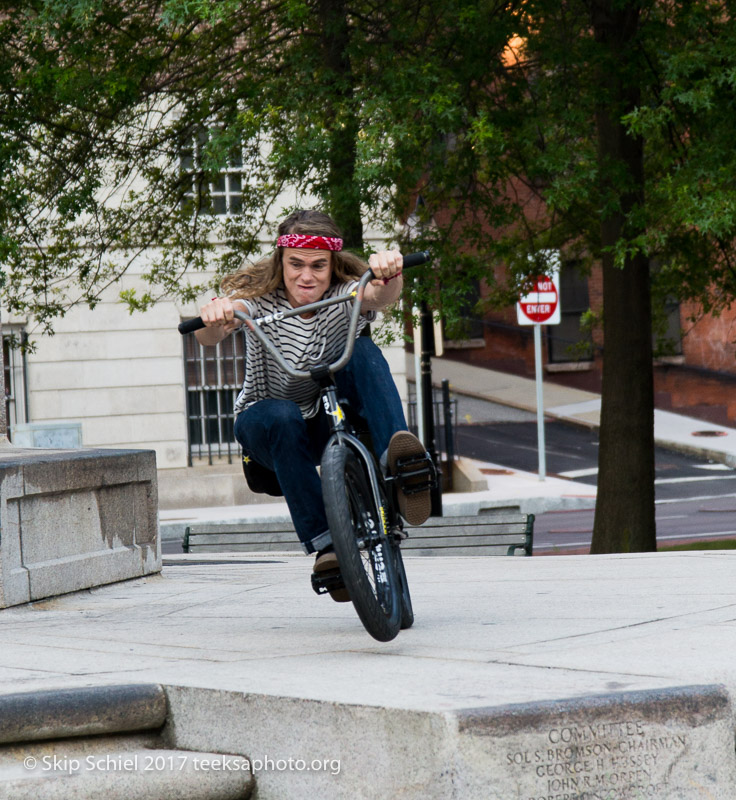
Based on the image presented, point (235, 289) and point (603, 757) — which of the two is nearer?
point (603, 757)

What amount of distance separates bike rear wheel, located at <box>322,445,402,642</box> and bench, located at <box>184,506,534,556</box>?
154 inches

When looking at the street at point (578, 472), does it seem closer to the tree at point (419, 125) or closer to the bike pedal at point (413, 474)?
the tree at point (419, 125)

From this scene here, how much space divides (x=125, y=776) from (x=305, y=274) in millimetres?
2122

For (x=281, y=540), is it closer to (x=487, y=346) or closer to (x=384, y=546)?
(x=384, y=546)

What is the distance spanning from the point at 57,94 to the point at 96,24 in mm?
883

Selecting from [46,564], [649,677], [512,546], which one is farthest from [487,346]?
[649,677]

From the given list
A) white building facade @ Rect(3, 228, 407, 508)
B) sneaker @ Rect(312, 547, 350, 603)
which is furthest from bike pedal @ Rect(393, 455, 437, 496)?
white building facade @ Rect(3, 228, 407, 508)

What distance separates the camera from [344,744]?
3213 millimetres


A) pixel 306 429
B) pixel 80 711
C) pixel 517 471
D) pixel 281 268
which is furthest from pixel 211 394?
pixel 80 711

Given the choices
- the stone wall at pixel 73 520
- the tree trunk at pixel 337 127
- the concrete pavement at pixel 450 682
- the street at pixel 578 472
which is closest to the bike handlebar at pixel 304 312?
the concrete pavement at pixel 450 682

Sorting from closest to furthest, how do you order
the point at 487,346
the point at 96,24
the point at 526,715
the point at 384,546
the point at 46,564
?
1. the point at 526,715
2. the point at 384,546
3. the point at 46,564
4. the point at 96,24
5. the point at 487,346

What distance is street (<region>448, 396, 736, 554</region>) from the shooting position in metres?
15.0

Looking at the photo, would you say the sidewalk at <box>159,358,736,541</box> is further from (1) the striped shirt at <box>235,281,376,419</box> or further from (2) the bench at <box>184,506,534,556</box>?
(1) the striped shirt at <box>235,281,376,419</box>

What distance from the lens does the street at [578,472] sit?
15014mm
